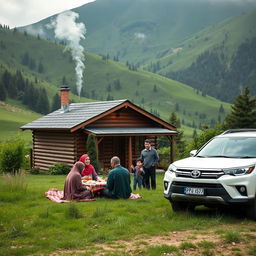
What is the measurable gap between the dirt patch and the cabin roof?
18564 mm

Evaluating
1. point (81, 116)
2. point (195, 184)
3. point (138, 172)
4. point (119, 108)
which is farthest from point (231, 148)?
point (81, 116)

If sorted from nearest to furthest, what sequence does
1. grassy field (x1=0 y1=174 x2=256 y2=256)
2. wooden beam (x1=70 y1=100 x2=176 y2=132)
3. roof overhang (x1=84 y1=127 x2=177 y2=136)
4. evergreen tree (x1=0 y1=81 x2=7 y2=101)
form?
grassy field (x1=0 y1=174 x2=256 y2=256) < roof overhang (x1=84 y1=127 x2=177 y2=136) < wooden beam (x1=70 y1=100 x2=176 y2=132) < evergreen tree (x1=0 y1=81 x2=7 y2=101)

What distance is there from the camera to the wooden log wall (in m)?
27.3

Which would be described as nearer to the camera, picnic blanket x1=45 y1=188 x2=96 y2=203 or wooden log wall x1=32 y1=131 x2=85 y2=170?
picnic blanket x1=45 y1=188 x2=96 y2=203

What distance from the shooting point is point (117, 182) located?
1202 centimetres

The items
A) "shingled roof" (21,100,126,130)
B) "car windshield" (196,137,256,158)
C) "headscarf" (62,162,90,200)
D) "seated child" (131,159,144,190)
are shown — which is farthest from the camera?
"shingled roof" (21,100,126,130)

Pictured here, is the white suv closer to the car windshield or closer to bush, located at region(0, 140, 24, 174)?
the car windshield

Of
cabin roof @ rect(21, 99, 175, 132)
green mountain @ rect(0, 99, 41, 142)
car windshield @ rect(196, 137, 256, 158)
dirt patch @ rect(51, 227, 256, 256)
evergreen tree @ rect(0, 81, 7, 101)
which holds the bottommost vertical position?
dirt patch @ rect(51, 227, 256, 256)

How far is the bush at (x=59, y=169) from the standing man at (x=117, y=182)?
15480 millimetres

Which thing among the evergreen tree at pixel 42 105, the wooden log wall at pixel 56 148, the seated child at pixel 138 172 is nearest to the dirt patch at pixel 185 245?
the seated child at pixel 138 172

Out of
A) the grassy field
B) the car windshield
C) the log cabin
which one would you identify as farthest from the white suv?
the log cabin

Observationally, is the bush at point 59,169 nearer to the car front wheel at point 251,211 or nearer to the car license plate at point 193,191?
the car license plate at point 193,191

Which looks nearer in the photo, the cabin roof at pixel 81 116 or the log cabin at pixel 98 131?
the cabin roof at pixel 81 116

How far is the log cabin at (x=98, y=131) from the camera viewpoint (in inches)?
1064
